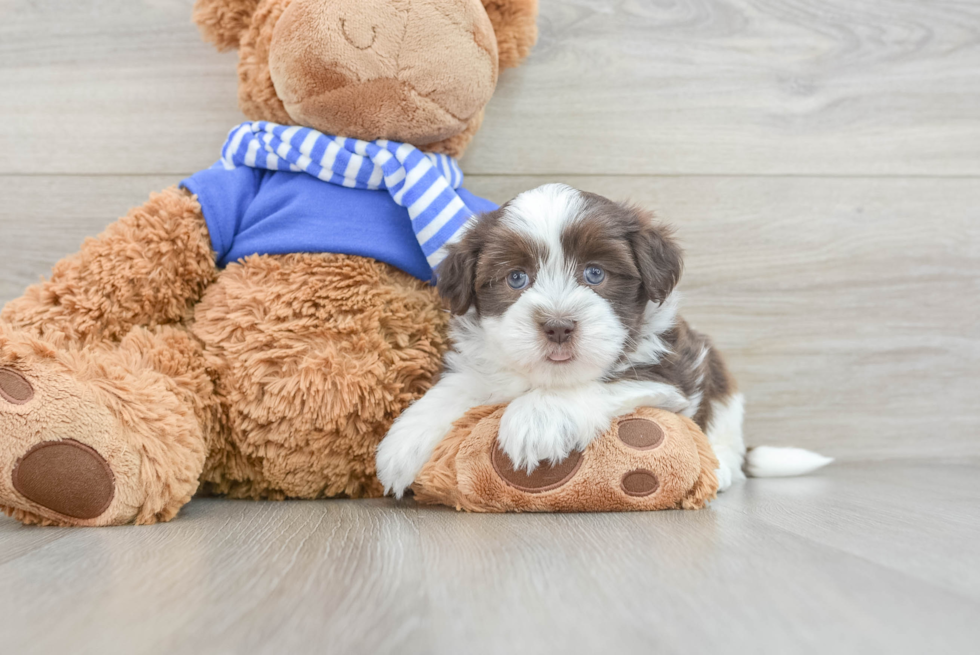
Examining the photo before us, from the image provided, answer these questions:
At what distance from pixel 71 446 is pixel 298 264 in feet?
1.85

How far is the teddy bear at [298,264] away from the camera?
151cm

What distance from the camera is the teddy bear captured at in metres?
1.51

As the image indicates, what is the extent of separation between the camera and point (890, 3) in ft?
6.96

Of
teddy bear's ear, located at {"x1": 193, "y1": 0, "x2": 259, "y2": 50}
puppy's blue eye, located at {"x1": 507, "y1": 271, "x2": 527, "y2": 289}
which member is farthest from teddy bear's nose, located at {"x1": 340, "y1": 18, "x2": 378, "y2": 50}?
puppy's blue eye, located at {"x1": 507, "y1": 271, "x2": 527, "y2": 289}

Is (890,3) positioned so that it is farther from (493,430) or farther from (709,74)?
(493,430)

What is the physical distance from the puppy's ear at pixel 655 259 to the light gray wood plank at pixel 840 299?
0.68 m

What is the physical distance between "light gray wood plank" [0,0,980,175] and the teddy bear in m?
0.38

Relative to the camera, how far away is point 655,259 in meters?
1.45

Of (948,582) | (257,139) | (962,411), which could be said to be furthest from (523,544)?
(962,411)

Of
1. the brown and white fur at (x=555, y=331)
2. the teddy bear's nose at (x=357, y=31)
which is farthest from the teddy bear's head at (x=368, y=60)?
the brown and white fur at (x=555, y=331)

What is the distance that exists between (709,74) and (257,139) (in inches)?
49.8

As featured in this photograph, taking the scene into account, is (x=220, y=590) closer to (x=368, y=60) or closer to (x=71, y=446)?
(x=71, y=446)

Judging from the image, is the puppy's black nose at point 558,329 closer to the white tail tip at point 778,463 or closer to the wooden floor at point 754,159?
the wooden floor at point 754,159

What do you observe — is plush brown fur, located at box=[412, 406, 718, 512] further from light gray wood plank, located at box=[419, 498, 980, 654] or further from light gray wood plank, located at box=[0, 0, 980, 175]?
light gray wood plank, located at box=[0, 0, 980, 175]
